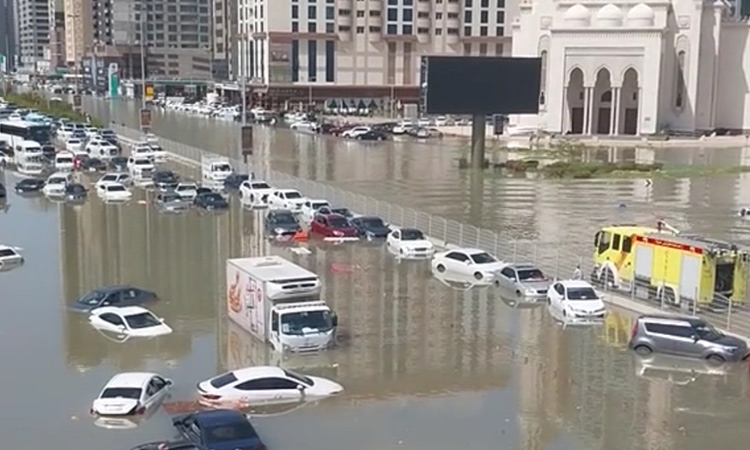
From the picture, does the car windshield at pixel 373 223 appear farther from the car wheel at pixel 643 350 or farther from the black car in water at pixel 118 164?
the black car in water at pixel 118 164

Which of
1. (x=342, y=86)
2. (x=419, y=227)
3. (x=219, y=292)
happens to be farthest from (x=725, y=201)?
(x=342, y=86)

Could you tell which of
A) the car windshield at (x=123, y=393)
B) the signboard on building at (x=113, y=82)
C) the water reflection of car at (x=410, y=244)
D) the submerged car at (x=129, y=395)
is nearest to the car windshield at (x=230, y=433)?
the submerged car at (x=129, y=395)

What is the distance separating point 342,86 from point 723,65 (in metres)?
42.5

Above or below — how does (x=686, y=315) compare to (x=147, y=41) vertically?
below

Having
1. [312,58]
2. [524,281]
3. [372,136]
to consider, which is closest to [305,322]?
[524,281]

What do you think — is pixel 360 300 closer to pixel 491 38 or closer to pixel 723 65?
pixel 723 65

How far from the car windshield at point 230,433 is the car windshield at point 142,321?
8.12 m

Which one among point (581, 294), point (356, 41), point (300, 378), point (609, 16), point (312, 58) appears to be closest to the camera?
point (300, 378)

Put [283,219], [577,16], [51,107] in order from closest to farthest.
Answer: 1. [283,219]
2. [577,16]
3. [51,107]

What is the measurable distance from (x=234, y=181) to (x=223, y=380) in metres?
30.2

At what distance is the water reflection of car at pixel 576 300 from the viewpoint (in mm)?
24406

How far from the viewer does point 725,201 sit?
46.8m

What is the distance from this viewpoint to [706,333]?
854 inches

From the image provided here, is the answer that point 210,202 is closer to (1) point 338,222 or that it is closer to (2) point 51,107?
(1) point 338,222
